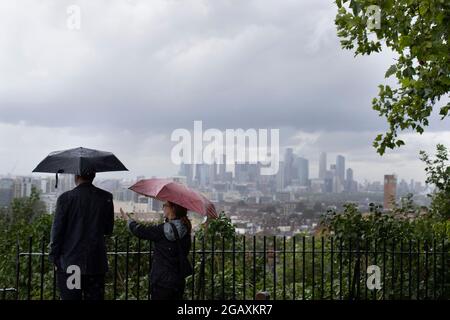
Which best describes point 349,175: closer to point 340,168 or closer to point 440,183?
point 340,168

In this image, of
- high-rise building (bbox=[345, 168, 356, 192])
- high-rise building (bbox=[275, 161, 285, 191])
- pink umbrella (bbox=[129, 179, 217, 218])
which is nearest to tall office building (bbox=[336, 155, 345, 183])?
high-rise building (bbox=[345, 168, 356, 192])

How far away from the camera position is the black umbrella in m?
5.00

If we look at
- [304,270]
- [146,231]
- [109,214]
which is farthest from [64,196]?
[304,270]

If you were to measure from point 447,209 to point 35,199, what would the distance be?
31.9ft

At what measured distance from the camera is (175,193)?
518 cm

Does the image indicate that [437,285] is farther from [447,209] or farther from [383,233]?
[447,209]

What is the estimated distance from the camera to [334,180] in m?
17.7

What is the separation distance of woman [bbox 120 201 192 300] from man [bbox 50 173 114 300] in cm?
35

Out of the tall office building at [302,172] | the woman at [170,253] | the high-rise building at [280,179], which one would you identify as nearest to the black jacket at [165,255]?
the woman at [170,253]

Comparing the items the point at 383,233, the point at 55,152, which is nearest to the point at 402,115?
the point at 383,233

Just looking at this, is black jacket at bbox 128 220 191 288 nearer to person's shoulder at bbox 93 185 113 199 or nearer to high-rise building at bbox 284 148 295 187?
person's shoulder at bbox 93 185 113 199

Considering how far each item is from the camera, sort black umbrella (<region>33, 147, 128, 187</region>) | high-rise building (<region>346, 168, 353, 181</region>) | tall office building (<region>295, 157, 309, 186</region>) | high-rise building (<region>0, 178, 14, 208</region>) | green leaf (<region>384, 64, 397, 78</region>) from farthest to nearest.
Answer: high-rise building (<region>346, 168, 353, 181</region>) < tall office building (<region>295, 157, 309, 186</region>) < high-rise building (<region>0, 178, 14, 208</region>) < green leaf (<region>384, 64, 397, 78</region>) < black umbrella (<region>33, 147, 128, 187</region>)

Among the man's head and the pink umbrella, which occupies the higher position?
the man's head

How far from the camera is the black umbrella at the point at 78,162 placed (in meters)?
5.00
